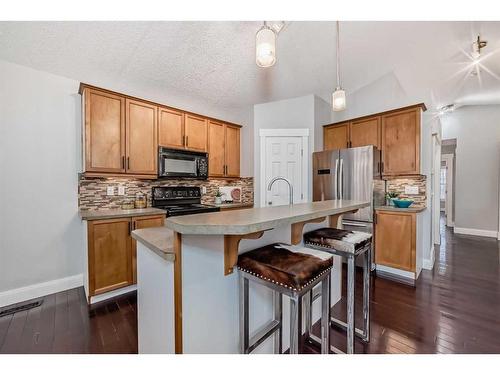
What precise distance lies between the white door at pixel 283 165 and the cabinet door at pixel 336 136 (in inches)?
21.0

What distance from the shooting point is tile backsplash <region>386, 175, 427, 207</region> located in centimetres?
342

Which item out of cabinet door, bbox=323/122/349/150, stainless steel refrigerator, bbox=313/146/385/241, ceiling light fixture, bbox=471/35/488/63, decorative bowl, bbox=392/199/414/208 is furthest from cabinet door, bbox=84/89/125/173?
ceiling light fixture, bbox=471/35/488/63

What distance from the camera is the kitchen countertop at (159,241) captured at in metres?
1.12

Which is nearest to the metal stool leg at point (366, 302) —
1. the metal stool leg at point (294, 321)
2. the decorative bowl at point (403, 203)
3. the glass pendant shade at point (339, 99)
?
the metal stool leg at point (294, 321)

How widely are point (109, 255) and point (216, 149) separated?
2.13 metres

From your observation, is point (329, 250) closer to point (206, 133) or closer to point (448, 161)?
point (206, 133)

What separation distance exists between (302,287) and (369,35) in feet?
10.1

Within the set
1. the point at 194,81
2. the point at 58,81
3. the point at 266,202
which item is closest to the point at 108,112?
the point at 58,81

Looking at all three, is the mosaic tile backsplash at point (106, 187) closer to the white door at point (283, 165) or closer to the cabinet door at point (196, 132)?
the cabinet door at point (196, 132)

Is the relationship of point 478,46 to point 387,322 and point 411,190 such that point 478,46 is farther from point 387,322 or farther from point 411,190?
point 387,322

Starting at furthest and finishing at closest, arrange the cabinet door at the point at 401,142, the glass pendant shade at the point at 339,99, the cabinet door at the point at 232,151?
1. the cabinet door at the point at 232,151
2. the cabinet door at the point at 401,142
3. the glass pendant shade at the point at 339,99

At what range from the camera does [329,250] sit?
5.43 ft

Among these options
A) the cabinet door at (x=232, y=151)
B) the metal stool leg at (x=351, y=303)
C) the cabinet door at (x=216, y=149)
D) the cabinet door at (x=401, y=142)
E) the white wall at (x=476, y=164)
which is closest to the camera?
the metal stool leg at (x=351, y=303)

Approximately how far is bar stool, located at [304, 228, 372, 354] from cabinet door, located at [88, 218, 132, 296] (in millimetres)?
1922
